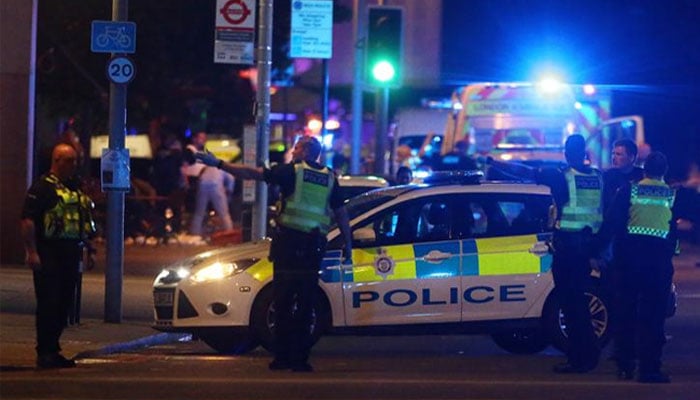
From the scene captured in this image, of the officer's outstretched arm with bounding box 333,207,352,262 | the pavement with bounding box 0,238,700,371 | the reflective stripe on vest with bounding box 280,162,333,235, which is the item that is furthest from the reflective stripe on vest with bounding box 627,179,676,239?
the pavement with bounding box 0,238,700,371

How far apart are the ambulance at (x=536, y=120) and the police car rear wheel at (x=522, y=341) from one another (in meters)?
12.7

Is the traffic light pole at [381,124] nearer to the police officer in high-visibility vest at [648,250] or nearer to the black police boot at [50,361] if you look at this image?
the black police boot at [50,361]

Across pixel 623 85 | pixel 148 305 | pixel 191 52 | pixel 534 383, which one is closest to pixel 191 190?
pixel 191 52

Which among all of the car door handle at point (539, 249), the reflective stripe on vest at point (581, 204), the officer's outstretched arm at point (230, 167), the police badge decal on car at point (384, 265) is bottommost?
the police badge decal on car at point (384, 265)

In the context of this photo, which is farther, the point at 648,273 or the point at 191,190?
the point at 191,190

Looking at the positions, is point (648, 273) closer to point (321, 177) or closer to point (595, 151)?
point (321, 177)

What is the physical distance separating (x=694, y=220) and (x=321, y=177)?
2.84 m

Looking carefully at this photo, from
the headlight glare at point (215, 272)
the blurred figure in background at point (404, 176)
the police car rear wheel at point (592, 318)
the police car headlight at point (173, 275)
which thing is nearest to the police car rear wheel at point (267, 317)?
the headlight glare at point (215, 272)

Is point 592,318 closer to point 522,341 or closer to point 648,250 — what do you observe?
point 522,341

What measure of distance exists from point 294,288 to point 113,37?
13.5 ft

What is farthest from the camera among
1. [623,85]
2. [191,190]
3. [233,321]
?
[623,85]

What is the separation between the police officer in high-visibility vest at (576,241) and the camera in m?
11.0

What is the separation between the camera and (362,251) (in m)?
12.0

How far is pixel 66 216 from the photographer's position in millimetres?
11062
